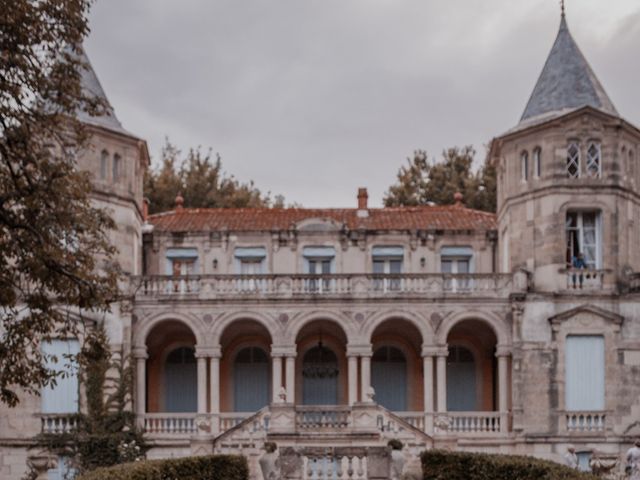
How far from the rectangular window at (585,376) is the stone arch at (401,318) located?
4.24 meters

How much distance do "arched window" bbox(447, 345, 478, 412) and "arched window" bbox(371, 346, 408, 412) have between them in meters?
1.54

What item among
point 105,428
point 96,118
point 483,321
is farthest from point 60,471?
point 483,321

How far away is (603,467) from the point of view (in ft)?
108

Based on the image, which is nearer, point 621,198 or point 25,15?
point 25,15

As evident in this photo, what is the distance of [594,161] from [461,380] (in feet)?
29.2

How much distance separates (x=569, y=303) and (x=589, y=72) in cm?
768

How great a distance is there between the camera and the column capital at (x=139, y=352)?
41969mm

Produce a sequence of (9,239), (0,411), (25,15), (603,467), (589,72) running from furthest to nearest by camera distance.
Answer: (589,72) < (0,411) < (603,467) < (9,239) < (25,15)

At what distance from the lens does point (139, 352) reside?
42.1 meters

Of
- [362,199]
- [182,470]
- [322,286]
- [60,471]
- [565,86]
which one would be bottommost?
[60,471]

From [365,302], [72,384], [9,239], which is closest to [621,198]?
[365,302]

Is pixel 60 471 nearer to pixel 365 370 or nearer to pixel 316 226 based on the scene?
pixel 365 370

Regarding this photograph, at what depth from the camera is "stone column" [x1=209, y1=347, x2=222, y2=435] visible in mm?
41000

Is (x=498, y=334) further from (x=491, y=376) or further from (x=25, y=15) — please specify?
(x=25, y=15)
